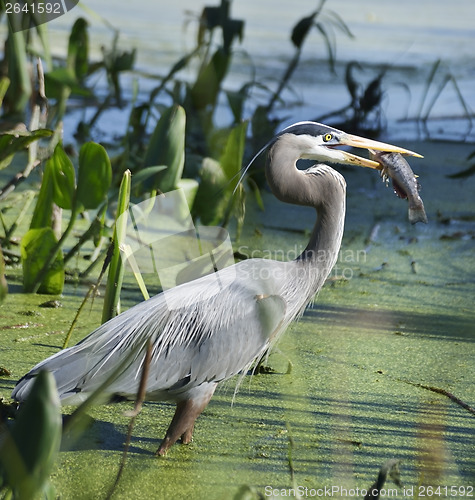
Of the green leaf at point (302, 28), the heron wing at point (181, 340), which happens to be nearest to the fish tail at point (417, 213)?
the heron wing at point (181, 340)

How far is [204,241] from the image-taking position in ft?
9.21

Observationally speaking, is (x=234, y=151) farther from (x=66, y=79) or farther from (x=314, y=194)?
(x=314, y=194)

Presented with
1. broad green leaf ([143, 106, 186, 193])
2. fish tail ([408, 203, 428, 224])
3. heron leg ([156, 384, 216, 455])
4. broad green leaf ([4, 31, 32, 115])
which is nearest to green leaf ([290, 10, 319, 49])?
broad green leaf ([4, 31, 32, 115])

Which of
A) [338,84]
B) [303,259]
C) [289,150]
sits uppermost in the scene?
[289,150]

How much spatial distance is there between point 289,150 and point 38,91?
3.81 feet

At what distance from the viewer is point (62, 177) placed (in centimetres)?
229

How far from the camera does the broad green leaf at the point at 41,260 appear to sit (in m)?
2.43

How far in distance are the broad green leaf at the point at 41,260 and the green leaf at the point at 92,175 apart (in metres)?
0.19

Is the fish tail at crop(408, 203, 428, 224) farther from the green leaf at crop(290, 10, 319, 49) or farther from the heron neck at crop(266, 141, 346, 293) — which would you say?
the green leaf at crop(290, 10, 319, 49)

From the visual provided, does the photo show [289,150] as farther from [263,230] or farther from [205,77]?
[205,77]

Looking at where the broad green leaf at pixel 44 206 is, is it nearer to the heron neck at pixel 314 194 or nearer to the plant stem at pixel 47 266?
the plant stem at pixel 47 266

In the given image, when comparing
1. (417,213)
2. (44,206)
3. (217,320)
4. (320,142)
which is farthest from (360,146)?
(44,206)

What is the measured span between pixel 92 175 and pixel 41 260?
408 millimetres

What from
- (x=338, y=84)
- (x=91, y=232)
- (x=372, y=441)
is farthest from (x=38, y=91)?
(x=338, y=84)
